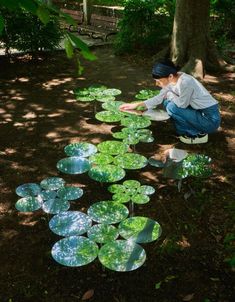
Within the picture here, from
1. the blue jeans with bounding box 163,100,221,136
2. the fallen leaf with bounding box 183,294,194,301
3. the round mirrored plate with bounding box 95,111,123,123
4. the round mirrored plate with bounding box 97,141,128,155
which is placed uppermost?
the blue jeans with bounding box 163,100,221,136

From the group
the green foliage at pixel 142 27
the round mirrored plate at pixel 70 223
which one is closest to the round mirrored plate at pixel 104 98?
the round mirrored plate at pixel 70 223

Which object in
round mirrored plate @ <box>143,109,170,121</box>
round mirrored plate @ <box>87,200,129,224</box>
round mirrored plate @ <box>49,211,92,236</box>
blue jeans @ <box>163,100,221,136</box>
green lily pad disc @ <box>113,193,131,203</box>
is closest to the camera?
round mirrored plate @ <box>49,211,92,236</box>

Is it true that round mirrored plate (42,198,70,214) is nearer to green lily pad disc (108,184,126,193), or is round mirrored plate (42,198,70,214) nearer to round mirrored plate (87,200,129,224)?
round mirrored plate (87,200,129,224)

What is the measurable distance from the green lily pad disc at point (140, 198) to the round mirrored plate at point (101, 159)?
2.53 ft

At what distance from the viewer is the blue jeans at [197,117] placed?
476cm

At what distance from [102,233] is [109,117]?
8.44ft

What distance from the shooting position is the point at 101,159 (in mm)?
4469

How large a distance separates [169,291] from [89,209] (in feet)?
3.62

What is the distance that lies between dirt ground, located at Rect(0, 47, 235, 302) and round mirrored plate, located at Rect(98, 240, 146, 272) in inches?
6.1

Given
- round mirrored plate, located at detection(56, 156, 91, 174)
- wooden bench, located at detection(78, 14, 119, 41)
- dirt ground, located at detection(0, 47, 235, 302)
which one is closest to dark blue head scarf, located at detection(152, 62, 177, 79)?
dirt ground, located at detection(0, 47, 235, 302)

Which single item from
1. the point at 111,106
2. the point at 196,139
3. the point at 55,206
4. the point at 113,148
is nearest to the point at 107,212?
the point at 55,206

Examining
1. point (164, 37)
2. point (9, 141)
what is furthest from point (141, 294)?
point (164, 37)

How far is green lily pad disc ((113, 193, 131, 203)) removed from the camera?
12.3ft

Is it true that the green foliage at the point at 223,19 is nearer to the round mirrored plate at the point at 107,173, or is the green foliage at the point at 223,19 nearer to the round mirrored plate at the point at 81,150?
the round mirrored plate at the point at 81,150
